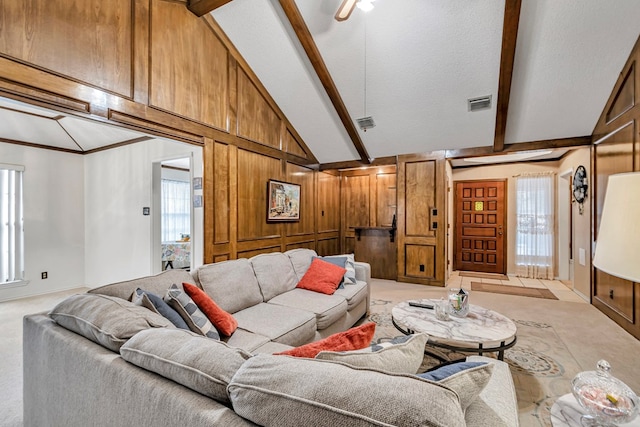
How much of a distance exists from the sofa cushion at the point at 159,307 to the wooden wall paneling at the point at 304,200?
3.47 metres

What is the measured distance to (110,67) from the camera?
271cm

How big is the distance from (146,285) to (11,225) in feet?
13.8

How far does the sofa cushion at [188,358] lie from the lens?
0.87 meters

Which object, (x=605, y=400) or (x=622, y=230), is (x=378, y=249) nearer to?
(x=605, y=400)

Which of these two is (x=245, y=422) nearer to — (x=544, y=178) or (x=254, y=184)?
(x=254, y=184)

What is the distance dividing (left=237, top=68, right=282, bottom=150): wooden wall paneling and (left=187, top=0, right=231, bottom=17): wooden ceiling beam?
0.82 metres

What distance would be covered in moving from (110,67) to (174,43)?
0.84 m

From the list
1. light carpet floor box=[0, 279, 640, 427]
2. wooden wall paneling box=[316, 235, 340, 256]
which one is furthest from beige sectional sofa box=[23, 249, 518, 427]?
wooden wall paneling box=[316, 235, 340, 256]

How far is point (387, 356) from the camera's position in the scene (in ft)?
3.06

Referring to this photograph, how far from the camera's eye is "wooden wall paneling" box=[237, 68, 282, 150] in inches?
165

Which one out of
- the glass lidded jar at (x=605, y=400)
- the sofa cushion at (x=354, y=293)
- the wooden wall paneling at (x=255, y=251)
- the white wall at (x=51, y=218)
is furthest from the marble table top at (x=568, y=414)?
the white wall at (x=51, y=218)

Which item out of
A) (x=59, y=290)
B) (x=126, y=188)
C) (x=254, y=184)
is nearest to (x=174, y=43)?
(x=254, y=184)

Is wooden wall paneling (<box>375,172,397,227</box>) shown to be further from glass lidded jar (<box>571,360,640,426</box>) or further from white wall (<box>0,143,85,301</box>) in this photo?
white wall (<box>0,143,85,301</box>)

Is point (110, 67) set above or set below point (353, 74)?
below
